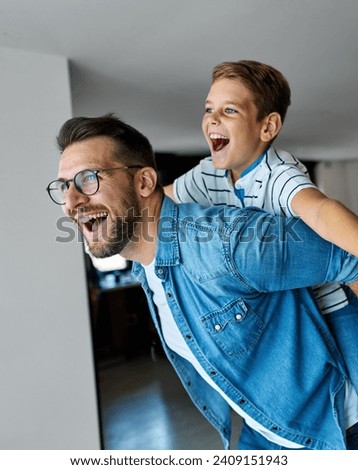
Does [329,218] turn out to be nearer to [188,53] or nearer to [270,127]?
[270,127]

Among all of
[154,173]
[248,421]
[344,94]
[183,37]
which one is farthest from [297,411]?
[183,37]

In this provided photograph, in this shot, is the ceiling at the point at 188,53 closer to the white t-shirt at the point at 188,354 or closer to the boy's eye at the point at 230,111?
the boy's eye at the point at 230,111

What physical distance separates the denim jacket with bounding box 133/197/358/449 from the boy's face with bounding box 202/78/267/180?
0.08 metres

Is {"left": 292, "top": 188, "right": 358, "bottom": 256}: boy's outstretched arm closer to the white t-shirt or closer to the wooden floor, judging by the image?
the white t-shirt

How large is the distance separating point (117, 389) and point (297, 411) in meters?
0.30

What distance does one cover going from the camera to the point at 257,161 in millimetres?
590

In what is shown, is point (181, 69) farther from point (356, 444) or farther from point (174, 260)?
point (356, 444)

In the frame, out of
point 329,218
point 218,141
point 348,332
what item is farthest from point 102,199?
point 348,332

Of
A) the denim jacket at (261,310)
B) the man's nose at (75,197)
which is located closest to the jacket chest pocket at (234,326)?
the denim jacket at (261,310)

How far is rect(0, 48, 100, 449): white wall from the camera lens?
29.7 inches

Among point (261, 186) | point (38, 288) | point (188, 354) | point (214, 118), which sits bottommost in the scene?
point (188, 354)

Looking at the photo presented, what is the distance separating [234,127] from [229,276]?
7.7 inches

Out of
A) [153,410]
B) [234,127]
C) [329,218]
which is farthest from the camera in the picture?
[153,410]

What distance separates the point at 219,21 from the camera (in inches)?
28.8
